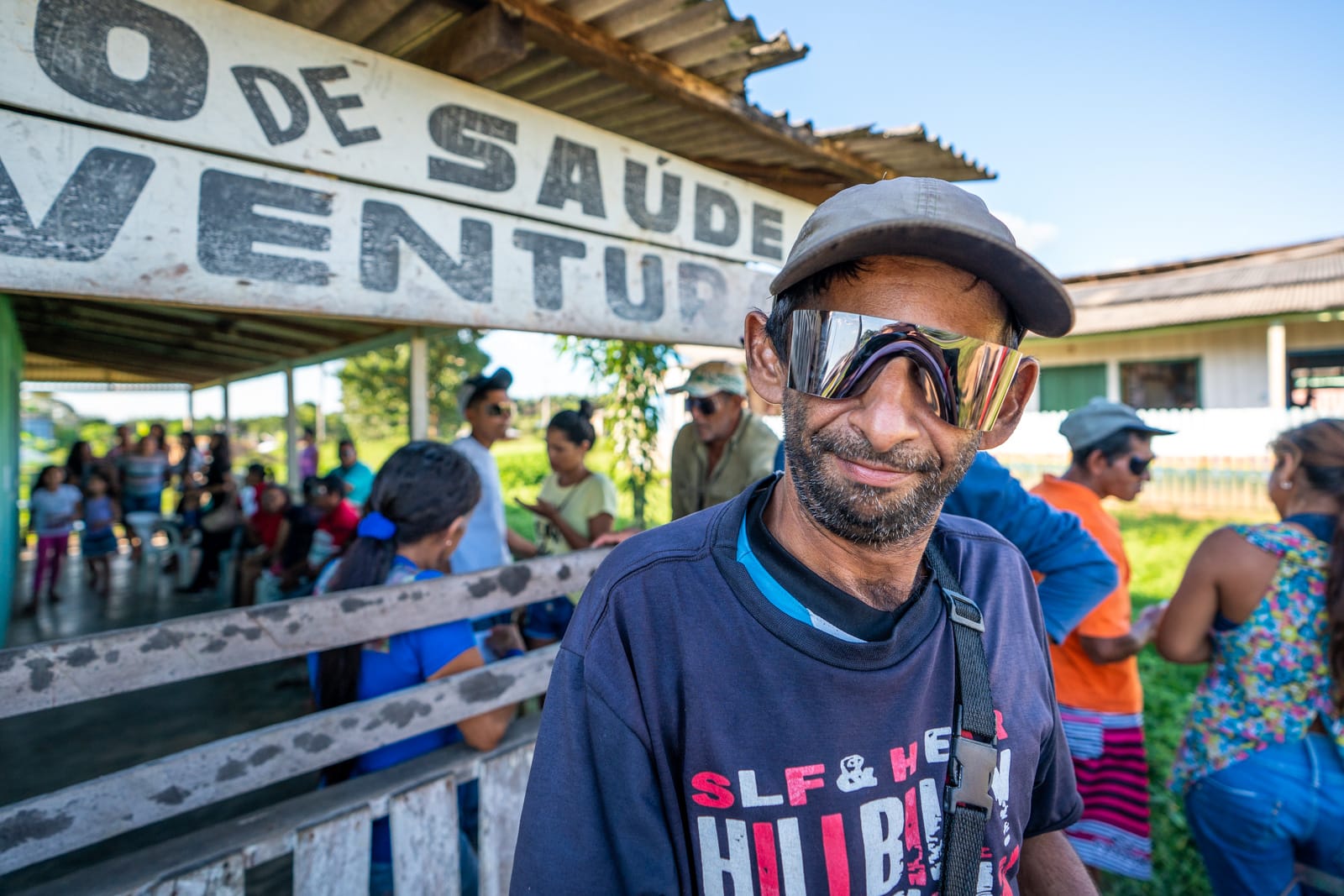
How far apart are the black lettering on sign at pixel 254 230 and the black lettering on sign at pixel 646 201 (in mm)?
1310

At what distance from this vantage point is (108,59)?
188cm

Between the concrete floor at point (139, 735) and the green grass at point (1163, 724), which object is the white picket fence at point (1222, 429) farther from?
the concrete floor at point (139, 735)

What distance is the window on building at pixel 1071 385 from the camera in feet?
48.1

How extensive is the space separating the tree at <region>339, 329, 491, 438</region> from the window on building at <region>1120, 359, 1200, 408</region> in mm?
16195

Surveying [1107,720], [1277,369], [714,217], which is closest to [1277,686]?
[1107,720]

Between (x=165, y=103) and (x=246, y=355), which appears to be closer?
(x=165, y=103)

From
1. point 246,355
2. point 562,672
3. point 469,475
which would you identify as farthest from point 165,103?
point 246,355

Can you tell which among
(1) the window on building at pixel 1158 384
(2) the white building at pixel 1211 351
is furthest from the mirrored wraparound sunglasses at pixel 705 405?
(1) the window on building at pixel 1158 384

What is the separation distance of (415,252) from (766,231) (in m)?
1.99

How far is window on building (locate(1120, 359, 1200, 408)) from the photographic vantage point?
549 inches

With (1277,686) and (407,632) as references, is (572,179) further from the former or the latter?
(1277,686)

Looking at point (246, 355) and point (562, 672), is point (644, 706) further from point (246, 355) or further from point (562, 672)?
point (246, 355)

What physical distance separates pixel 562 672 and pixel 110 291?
1.71 metres

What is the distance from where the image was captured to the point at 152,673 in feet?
5.51
